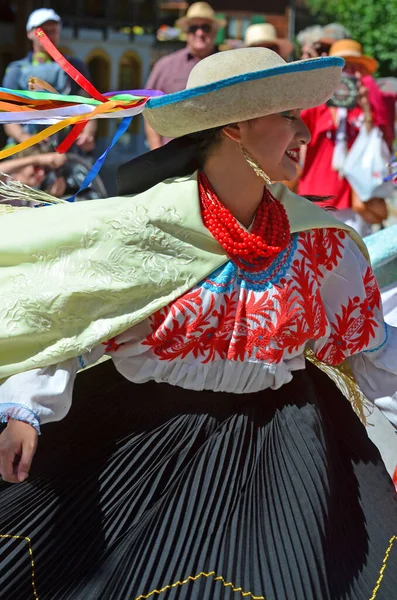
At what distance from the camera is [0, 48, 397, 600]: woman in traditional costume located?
2447 millimetres

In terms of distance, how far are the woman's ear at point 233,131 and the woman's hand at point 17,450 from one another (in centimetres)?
89

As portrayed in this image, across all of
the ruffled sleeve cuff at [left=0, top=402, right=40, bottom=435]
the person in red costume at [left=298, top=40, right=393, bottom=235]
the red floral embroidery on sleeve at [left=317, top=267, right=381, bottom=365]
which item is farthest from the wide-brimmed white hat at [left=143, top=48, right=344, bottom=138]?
the person in red costume at [left=298, top=40, right=393, bottom=235]

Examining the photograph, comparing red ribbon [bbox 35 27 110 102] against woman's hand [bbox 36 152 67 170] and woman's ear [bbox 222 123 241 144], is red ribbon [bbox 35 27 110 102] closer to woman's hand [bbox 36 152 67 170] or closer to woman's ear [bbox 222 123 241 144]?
woman's ear [bbox 222 123 241 144]

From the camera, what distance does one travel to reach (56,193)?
20.9ft

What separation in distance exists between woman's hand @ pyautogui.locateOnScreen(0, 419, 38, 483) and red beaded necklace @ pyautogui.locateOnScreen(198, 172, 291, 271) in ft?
2.24

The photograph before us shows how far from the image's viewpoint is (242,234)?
2643 millimetres

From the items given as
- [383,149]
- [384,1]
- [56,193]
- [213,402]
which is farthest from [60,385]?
[384,1]

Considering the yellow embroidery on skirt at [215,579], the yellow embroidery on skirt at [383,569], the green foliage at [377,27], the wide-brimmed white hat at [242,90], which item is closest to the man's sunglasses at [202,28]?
the wide-brimmed white hat at [242,90]

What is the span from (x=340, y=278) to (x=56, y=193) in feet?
12.5

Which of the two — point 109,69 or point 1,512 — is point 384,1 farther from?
point 1,512

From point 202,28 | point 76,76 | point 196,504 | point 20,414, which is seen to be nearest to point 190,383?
point 196,504

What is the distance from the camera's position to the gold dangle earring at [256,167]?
2625 millimetres

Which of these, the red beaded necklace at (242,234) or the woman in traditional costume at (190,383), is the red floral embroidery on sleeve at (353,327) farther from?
the red beaded necklace at (242,234)

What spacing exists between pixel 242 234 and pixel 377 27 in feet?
50.7
